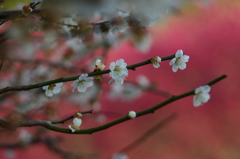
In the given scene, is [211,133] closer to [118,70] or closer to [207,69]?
[207,69]

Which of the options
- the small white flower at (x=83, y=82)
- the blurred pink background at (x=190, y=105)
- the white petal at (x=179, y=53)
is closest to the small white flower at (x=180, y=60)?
the white petal at (x=179, y=53)

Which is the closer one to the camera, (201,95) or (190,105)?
(201,95)

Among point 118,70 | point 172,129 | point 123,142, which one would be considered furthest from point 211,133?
point 118,70

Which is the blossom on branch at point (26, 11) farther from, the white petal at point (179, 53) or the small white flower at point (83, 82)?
the white petal at point (179, 53)

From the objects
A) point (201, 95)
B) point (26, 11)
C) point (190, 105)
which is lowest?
point (201, 95)

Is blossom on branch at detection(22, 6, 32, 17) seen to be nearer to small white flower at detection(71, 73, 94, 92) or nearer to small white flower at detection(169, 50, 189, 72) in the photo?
small white flower at detection(71, 73, 94, 92)

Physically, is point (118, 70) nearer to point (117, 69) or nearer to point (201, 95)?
point (117, 69)

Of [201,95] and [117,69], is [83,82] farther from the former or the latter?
[201,95]

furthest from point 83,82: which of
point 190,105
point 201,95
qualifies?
point 190,105

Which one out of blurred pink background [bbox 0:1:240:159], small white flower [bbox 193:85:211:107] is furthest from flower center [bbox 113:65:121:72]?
blurred pink background [bbox 0:1:240:159]

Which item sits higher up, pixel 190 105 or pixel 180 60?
pixel 190 105

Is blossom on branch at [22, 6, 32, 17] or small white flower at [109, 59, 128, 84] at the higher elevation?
blossom on branch at [22, 6, 32, 17]
